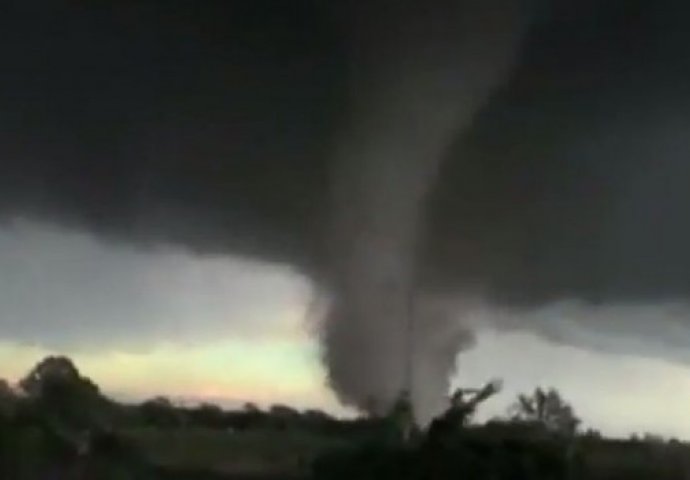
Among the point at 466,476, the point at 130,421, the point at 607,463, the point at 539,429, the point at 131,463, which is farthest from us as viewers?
the point at 130,421

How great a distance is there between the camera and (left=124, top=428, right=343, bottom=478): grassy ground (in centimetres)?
3925

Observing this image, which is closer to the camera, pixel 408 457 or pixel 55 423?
pixel 408 457

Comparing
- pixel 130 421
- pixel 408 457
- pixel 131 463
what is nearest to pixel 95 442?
pixel 131 463

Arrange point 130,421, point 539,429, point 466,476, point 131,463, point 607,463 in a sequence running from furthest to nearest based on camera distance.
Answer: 1. point 130,421
2. point 607,463
3. point 539,429
4. point 131,463
5. point 466,476

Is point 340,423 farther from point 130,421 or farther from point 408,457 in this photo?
point 408,457

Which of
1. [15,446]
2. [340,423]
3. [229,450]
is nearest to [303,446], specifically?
[229,450]

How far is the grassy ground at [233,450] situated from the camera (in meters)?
39.2

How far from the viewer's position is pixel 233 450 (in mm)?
45844

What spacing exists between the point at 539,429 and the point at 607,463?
5.29 m

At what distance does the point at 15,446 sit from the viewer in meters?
33.0

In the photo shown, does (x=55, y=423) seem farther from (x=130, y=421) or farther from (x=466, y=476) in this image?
(x=130, y=421)

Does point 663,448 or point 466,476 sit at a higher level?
point 663,448

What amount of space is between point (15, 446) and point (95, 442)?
269cm

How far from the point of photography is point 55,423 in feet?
120
